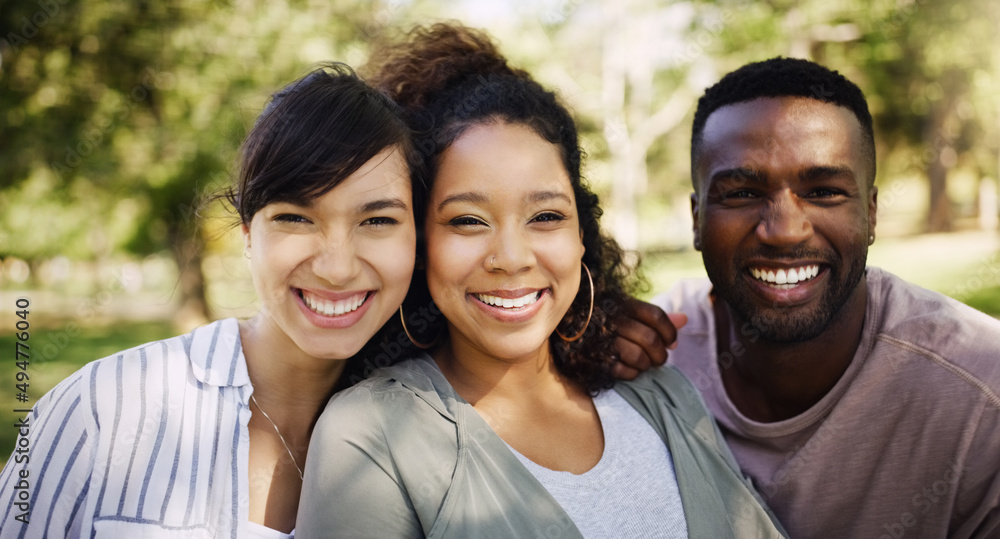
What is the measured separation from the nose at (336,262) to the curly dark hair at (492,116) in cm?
29

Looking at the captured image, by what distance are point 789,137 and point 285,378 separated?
2065mm

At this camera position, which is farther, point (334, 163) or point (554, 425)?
point (554, 425)

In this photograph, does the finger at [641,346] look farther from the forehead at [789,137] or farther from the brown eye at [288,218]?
the brown eye at [288,218]

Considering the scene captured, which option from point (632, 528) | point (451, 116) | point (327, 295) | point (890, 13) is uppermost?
point (890, 13)

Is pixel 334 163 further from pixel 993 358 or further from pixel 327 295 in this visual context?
pixel 993 358

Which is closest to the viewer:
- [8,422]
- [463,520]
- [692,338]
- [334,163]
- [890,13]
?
[463,520]

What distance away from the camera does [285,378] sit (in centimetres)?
257

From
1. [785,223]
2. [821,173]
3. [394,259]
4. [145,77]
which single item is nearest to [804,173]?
[821,173]

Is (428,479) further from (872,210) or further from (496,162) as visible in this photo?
(872,210)

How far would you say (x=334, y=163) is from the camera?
2.21 metres

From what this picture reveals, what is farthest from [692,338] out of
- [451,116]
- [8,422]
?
[8,422]

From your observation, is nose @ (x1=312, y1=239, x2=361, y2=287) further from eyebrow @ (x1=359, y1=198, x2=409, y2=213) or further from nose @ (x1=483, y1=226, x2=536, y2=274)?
nose @ (x1=483, y1=226, x2=536, y2=274)

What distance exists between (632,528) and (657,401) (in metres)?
0.55

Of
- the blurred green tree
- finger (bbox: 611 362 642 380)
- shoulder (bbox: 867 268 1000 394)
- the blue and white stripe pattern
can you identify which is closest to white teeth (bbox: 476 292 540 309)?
finger (bbox: 611 362 642 380)
